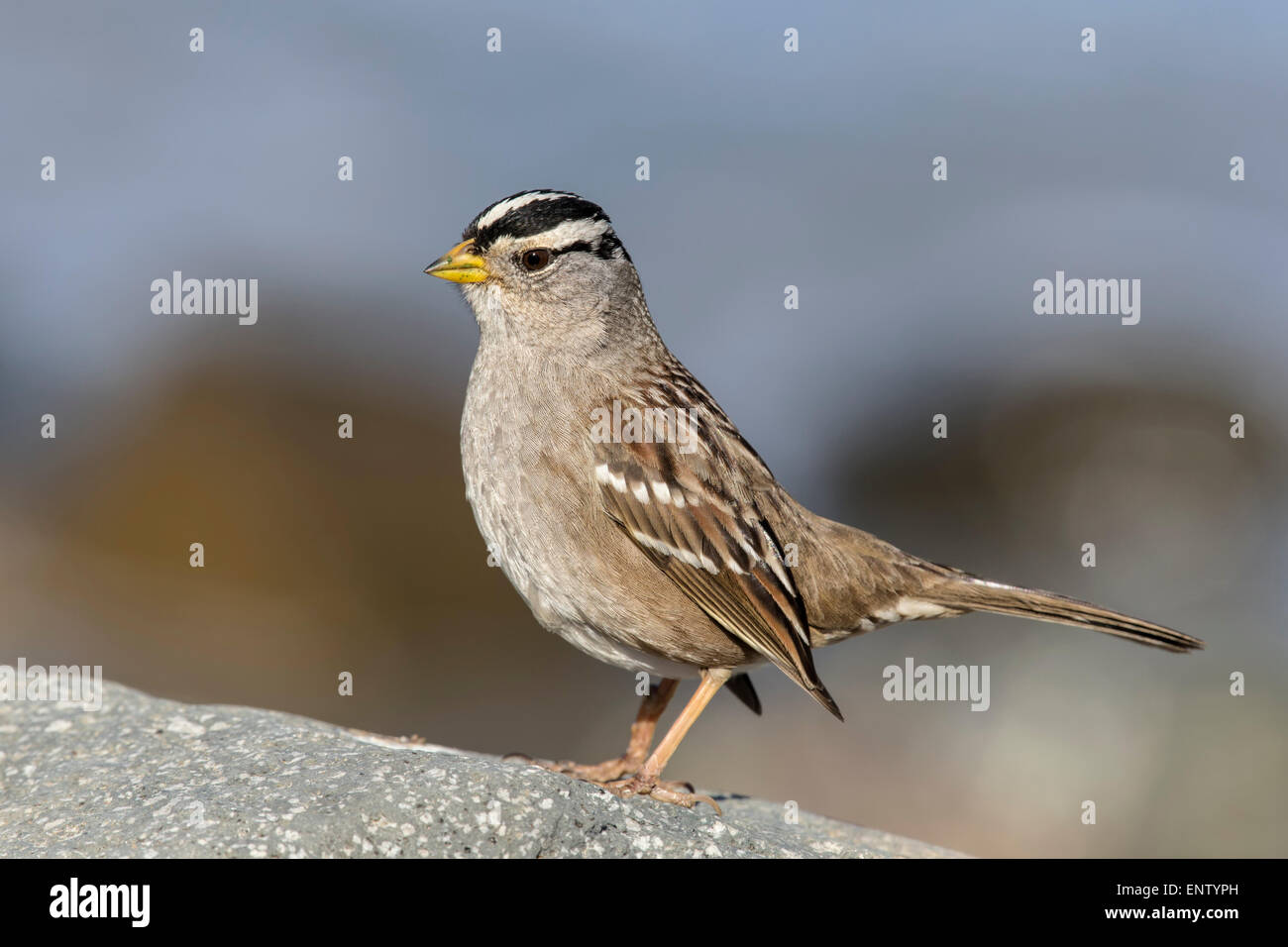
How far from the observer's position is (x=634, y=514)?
616 cm

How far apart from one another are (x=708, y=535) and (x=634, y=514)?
1.40 feet

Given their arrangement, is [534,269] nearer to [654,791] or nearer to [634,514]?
[634,514]

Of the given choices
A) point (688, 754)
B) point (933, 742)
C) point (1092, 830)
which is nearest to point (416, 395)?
point (688, 754)

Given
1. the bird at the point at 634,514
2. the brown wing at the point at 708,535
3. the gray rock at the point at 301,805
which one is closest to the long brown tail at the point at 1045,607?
the bird at the point at 634,514

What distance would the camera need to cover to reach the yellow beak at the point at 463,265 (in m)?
6.63

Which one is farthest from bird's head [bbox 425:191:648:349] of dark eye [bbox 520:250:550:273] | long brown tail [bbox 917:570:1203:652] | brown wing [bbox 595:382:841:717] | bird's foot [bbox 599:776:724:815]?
long brown tail [bbox 917:570:1203:652]

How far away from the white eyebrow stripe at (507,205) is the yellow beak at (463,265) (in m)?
0.15

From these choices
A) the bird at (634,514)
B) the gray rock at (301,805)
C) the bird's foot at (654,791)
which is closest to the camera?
the gray rock at (301,805)

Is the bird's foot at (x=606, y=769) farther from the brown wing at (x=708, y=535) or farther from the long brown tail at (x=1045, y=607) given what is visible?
the long brown tail at (x=1045, y=607)

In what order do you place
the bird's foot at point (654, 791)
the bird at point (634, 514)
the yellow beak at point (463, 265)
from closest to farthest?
the bird's foot at point (654, 791)
the bird at point (634, 514)
the yellow beak at point (463, 265)

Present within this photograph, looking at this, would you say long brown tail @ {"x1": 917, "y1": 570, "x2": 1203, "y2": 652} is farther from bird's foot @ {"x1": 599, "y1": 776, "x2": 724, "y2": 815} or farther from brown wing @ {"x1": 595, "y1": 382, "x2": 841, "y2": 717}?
bird's foot @ {"x1": 599, "y1": 776, "x2": 724, "y2": 815}

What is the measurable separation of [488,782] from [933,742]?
26.4 ft

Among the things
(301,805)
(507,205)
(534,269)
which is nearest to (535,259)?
(534,269)

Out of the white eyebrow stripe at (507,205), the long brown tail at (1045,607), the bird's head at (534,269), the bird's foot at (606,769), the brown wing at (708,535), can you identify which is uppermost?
the white eyebrow stripe at (507,205)
